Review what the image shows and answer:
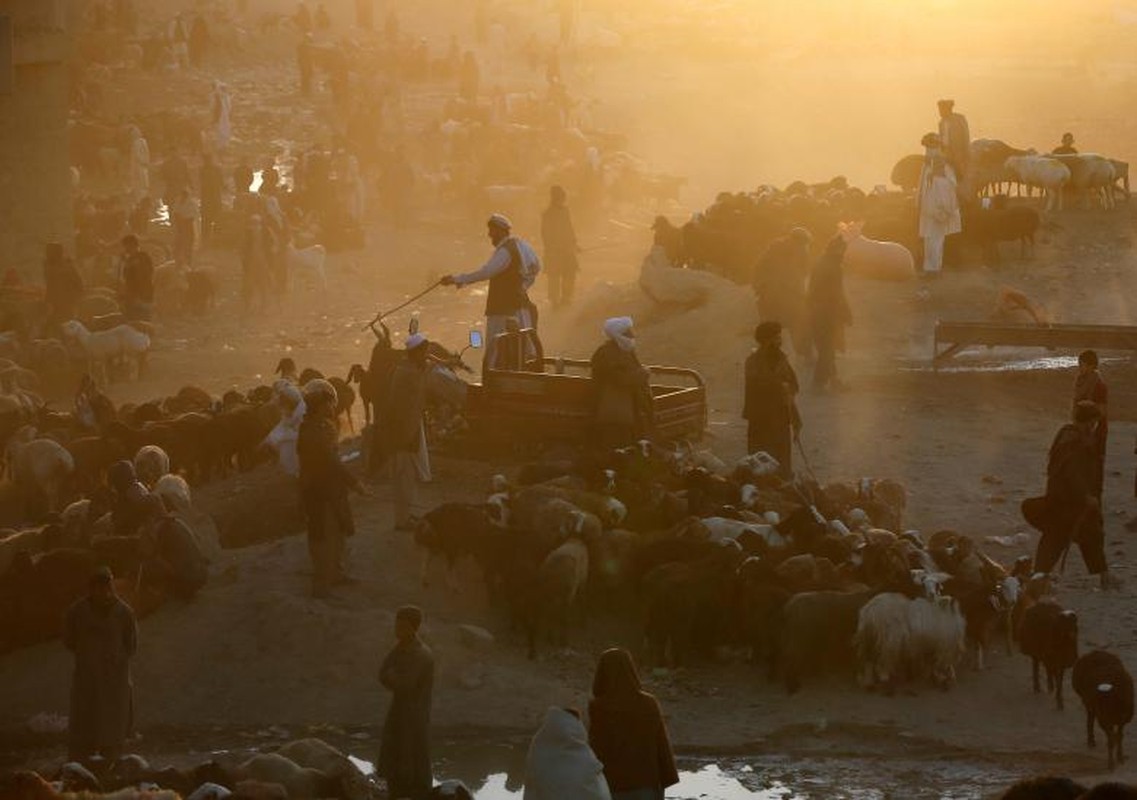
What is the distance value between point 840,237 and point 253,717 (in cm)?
898

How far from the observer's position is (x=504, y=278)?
17.8 metres

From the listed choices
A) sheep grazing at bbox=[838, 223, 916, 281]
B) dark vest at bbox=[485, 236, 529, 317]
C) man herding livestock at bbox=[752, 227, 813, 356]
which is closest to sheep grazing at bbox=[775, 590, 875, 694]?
dark vest at bbox=[485, 236, 529, 317]

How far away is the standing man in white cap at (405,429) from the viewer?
49.6 feet

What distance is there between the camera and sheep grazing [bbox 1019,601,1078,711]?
41.2 feet

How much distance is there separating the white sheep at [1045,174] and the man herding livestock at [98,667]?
61.3 feet

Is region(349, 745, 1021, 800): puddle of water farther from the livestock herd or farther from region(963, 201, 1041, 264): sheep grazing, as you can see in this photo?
region(963, 201, 1041, 264): sheep grazing

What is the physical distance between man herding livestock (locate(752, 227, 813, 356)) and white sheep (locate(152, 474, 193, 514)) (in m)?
6.78

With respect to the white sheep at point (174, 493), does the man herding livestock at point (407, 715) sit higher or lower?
lower

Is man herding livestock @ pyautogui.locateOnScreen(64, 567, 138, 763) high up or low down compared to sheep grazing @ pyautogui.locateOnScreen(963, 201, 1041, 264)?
down

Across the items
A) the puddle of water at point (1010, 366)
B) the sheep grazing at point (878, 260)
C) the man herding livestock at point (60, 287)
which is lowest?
the puddle of water at point (1010, 366)

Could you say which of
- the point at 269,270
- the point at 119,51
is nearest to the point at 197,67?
the point at 119,51

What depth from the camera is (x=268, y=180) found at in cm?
3462

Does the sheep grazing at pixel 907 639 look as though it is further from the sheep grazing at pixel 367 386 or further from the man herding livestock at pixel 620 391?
the sheep grazing at pixel 367 386

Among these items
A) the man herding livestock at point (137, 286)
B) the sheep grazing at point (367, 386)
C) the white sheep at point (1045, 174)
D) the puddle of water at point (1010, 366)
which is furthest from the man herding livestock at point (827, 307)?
the white sheep at point (1045, 174)
